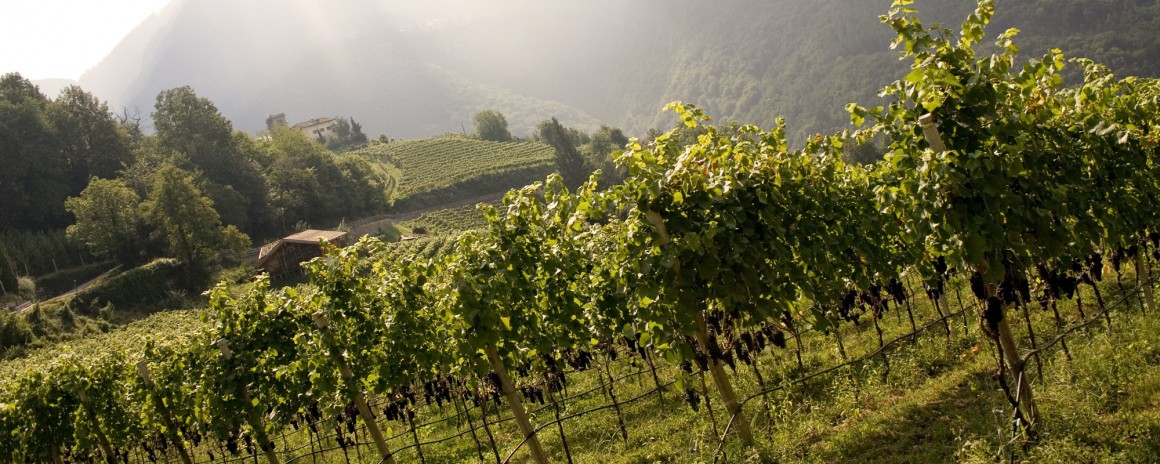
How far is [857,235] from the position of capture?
305 inches

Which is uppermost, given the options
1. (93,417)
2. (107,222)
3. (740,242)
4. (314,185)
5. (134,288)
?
(314,185)

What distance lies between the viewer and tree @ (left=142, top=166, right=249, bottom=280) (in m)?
47.1

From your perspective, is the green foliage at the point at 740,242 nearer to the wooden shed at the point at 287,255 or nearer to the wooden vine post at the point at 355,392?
the wooden vine post at the point at 355,392

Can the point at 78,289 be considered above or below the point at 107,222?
below

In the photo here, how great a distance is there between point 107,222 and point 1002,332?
186ft

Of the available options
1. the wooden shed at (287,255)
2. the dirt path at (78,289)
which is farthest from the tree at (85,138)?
the wooden shed at (287,255)

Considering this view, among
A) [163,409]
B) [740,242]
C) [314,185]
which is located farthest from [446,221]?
[740,242]

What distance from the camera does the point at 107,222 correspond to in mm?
48688

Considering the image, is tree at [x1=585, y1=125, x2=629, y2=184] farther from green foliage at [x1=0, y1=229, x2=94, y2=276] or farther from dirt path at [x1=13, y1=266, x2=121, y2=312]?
green foliage at [x1=0, y1=229, x2=94, y2=276]

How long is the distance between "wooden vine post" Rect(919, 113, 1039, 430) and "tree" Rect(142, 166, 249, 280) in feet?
169

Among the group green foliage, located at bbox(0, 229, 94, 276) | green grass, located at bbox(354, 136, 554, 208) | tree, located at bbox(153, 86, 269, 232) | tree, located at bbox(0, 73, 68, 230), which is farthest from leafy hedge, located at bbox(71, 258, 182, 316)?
green grass, located at bbox(354, 136, 554, 208)

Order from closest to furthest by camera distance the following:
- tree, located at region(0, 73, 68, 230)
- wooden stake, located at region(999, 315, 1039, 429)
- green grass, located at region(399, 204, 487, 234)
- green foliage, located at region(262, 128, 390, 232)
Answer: wooden stake, located at region(999, 315, 1039, 429)
tree, located at region(0, 73, 68, 230)
green grass, located at region(399, 204, 487, 234)
green foliage, located at region(262, 128, 390, 232)

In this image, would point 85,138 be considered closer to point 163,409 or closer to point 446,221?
point 446,221

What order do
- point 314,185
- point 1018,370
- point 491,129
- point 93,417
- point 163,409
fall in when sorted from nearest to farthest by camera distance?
1. point 1018,370
2. point 163,409
3. point 93,417
4. point 314,185
5. point 491,129
